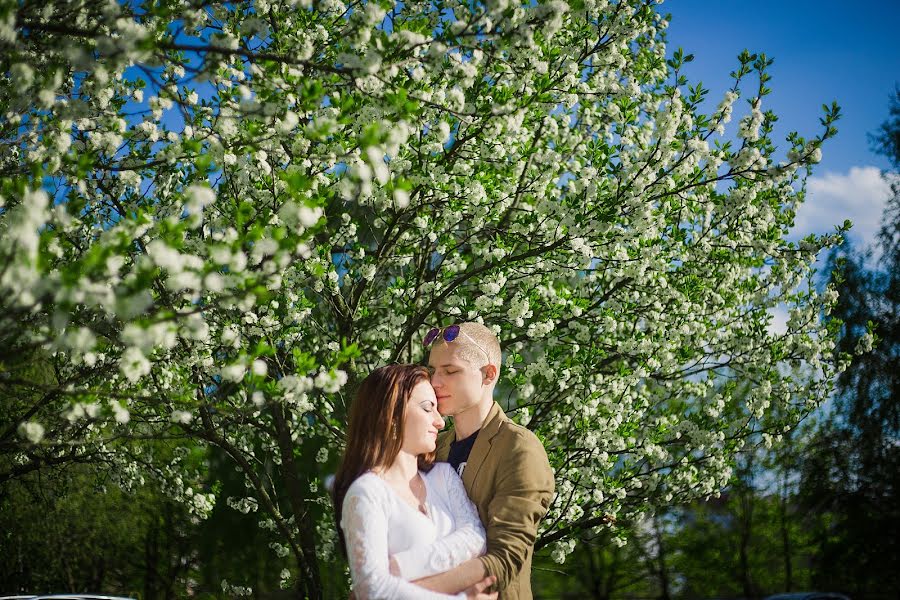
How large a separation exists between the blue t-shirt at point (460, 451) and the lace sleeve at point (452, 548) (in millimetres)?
486

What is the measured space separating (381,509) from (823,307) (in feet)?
30.0

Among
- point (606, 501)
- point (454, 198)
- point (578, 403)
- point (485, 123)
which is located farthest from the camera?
point (606, 501)

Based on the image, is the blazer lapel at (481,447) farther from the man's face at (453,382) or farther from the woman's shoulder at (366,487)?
the woman's shoulder at (366,487)

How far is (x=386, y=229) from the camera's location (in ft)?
25.7

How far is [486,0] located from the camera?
4.45 metres

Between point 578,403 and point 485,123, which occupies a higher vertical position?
point 485,123

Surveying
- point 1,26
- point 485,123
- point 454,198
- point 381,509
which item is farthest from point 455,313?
point 1,26

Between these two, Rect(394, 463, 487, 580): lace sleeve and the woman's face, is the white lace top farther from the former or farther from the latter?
the woman's face

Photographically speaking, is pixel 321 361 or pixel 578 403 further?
pixel 321 361

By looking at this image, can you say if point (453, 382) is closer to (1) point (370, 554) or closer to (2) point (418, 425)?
(2) point (418, 425)

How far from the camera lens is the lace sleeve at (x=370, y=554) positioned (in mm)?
3020

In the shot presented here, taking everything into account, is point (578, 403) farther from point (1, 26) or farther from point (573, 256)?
point (1, 26)

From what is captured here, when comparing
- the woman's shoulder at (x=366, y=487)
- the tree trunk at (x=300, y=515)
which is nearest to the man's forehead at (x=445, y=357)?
the woman's shoulder at (x=366, y=487)

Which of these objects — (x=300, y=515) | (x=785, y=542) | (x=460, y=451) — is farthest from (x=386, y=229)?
(x=785, y=542)
